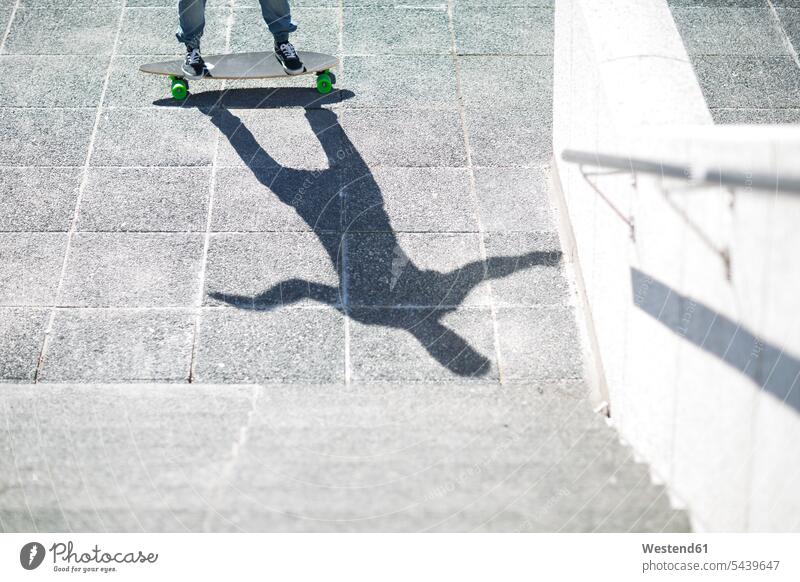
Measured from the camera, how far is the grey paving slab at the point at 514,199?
6.35m

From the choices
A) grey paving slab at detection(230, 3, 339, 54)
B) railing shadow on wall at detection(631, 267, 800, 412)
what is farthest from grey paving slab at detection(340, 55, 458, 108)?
railing shadow on wall at detection(631, 267, 800, 412)

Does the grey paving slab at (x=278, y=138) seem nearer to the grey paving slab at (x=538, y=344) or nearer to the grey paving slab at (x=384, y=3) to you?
the grey paving slab at (x=384, y=3)

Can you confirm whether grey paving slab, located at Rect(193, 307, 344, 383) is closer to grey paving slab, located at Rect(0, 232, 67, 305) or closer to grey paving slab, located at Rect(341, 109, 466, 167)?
grey paving slab, located at Rect(0, 232, 67, 305)

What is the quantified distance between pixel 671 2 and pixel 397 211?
3.54 m

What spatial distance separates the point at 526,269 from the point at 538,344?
62cm

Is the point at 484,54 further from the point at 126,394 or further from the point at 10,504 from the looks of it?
the point at 10,504

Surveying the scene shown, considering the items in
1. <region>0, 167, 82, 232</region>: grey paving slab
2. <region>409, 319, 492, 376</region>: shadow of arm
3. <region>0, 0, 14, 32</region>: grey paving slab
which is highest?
<region>0, 0, 14, 32</region>: grey paving slab

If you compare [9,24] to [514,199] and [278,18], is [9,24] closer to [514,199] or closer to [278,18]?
[278,18]

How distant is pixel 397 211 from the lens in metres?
6.43

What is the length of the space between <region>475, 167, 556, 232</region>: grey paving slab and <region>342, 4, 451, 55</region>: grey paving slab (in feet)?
5.24

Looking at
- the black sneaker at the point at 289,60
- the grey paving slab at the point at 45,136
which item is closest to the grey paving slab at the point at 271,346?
the grey paving slab at the point at 45,136

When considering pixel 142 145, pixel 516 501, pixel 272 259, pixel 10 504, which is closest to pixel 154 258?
pixel 272 259

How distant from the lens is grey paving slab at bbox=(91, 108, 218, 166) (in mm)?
6734

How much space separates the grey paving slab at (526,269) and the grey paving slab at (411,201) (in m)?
0.28
